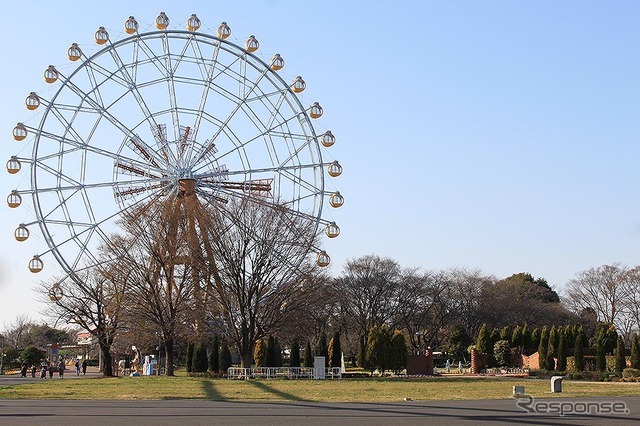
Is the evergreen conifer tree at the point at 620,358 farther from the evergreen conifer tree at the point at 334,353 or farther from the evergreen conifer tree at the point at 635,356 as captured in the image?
the evergreen conifer tree at the point at 334,353

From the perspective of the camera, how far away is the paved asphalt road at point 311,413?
65.0ft

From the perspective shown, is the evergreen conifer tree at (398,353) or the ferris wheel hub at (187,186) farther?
the evergreen conifer tree at (398,353)

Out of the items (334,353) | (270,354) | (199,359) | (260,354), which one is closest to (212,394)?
(334,353)

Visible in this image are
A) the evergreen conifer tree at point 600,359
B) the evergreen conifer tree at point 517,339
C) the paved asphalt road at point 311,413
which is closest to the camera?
the paved asphalt road at point 311,413

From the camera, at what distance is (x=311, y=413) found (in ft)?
72.7

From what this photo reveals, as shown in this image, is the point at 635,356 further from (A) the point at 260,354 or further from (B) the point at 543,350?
(A) the point at 260,354

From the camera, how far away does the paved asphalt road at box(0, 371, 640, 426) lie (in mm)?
19812

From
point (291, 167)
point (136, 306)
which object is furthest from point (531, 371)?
point (136, 306)

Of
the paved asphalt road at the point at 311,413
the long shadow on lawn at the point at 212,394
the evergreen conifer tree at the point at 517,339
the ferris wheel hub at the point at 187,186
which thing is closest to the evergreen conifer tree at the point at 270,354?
the ferris wheel hub at the point at 187,186

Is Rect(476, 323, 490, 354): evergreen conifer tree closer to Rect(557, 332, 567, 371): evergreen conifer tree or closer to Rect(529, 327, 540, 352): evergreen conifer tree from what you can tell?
Rect(529, 327, 540, 352): evergreen conifer tree

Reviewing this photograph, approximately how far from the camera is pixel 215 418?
20.7m

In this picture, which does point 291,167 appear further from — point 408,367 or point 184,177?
point 408,367

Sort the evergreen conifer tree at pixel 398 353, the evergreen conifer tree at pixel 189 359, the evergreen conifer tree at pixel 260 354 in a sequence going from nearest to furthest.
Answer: the evergreen conifer tree at pixel 398 353 < the evergreen conifer tree at pixel 260 354 < the evergreen conifer tree at pixel 189 359

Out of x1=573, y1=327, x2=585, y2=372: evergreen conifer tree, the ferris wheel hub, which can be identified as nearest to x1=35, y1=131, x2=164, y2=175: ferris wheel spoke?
the ferris wheel hub
